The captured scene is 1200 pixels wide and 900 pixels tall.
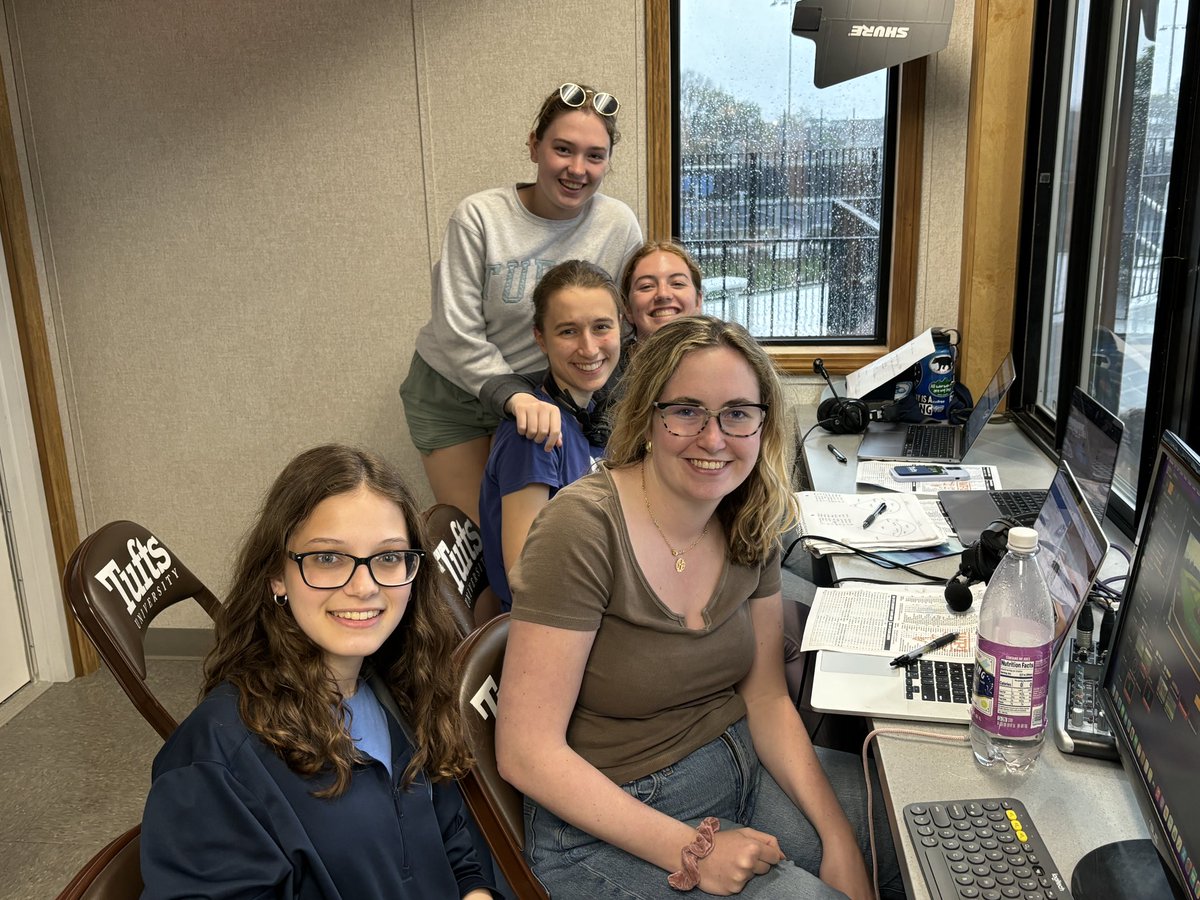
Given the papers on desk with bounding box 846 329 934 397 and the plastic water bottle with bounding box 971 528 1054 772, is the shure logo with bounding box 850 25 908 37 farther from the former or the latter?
the plastic water bottle with bounding box 971 528 1054 772

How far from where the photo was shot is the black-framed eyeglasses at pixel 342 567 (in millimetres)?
1232

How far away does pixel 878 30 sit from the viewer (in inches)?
108

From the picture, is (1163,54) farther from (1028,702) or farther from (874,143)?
(1028,702)

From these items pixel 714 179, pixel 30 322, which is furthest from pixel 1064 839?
pixel 30 322

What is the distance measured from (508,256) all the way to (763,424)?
1195mm

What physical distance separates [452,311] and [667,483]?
1.21m

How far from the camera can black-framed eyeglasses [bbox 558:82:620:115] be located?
94.4 inches

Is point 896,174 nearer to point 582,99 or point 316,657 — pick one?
point 582,99

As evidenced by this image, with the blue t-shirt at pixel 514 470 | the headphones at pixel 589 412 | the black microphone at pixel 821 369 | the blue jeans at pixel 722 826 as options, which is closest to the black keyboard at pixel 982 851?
the blue jeans at pixel 722 826

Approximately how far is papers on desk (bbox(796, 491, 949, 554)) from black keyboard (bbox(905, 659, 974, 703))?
1.72 ft

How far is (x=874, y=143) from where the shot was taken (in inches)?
124

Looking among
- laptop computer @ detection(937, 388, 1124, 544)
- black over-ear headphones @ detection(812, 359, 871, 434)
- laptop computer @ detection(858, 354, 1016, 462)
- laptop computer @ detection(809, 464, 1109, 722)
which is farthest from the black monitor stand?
black over-ear headphones @ detection(812, 359, 871, 434)

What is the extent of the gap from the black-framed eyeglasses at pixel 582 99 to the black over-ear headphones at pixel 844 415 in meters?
1.06

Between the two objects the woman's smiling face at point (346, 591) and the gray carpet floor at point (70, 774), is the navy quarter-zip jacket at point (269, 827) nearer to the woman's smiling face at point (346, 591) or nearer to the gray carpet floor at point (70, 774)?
the woman's smiling face at point (346, 591)
